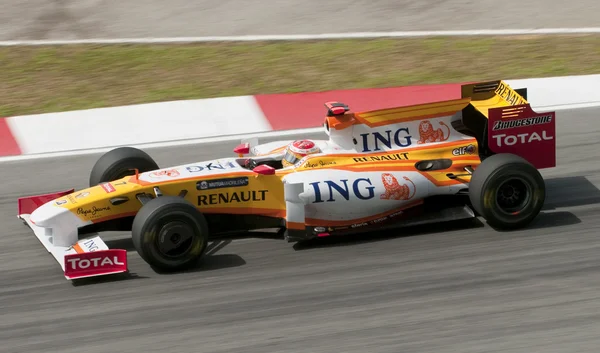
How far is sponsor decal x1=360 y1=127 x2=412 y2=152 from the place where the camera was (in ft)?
26.6

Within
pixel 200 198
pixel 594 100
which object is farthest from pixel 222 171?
pixel 594 100

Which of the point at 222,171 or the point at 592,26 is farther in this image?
the point at 592,26

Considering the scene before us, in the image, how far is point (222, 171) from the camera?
7668 mm

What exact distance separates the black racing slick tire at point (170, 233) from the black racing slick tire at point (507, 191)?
212cm

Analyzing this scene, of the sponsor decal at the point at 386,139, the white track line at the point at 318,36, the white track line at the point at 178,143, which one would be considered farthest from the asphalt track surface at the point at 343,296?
the white track line at the point at 318,36

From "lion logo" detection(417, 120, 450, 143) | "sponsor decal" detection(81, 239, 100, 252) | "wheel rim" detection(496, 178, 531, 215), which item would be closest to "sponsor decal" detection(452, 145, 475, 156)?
"lion logo" detection(417, 120, 450, 143)

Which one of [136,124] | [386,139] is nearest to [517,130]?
[386,139]

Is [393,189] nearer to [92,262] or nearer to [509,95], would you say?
[509,95]

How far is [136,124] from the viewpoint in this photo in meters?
11.0

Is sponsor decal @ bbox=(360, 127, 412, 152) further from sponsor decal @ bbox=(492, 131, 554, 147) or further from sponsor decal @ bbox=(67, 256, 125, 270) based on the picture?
sponsor decal @ bbox=(67, 256, 125, 270)

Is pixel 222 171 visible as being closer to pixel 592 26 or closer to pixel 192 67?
pixel 192 67

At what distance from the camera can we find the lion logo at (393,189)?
7.76 m

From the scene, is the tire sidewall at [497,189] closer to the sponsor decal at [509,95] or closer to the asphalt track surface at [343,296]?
the asphalt track surface at [343,296]

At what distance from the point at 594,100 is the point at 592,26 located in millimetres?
3442
